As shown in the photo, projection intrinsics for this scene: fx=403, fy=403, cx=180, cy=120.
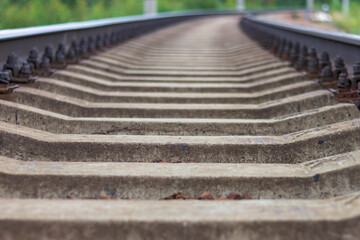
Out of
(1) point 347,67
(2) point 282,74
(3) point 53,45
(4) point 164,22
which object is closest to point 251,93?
(2) point 282,74

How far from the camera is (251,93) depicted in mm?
3924

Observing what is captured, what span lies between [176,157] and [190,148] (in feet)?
0.31

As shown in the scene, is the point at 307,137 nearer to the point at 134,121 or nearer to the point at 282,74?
the point at 134,121

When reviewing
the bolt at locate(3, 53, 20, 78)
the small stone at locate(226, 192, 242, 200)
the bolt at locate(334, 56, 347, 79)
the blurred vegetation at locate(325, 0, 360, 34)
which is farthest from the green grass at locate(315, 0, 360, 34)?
the small stone at locate(226, 192, 242, 200)

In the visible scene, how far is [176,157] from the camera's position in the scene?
7.62 feet

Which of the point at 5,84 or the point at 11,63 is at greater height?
the point at 11,63

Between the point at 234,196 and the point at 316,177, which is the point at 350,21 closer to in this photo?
the point at 316,177

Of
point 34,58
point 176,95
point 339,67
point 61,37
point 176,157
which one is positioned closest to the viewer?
point 176,157

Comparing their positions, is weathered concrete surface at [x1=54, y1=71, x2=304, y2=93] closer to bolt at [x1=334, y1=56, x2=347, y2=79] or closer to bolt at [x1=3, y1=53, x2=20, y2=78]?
bolt at [x1=334, y1=56, x2=347, y2=79]

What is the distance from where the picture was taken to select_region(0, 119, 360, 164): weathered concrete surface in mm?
2279

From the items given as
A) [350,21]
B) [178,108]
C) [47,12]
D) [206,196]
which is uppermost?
[47,12]

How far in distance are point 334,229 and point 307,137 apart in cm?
94

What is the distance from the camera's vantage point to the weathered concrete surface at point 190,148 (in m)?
2.28

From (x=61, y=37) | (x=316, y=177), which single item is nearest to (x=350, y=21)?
(x=61, y=37)
